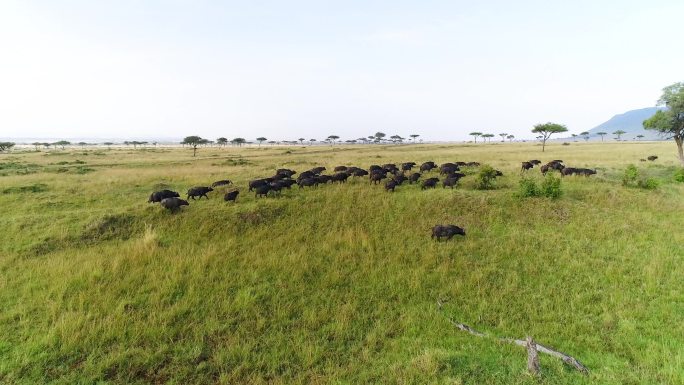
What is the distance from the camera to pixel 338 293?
8.75m

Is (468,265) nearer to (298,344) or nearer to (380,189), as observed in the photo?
(298,344)

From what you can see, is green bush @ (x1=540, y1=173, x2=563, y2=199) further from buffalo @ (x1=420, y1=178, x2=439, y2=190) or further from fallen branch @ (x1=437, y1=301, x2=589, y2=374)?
fallen branch @ (x1=437, y1=301, x2=589, y2=374)

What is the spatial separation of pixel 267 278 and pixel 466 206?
34.4ft

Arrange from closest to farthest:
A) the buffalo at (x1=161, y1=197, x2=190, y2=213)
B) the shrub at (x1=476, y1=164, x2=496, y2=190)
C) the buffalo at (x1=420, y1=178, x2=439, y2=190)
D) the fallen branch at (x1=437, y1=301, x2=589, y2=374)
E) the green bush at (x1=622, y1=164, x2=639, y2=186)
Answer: the fallen branch at (x1=437, y1=301, x2=589, y2=374)
the buffalo at (x1=161, y1=197, x2=190, y2=213)
the shrub at (x1=476, y1=164, x2=496, y2=190)
the buffalo at (x1=420, y1=178, x2=439, y2=190)
the green bush at (x1=622, y1=164, x2=639, y2=186)

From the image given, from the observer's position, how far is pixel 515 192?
1727 cm

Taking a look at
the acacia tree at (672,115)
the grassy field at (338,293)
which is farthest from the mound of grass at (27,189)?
the acacia tree at (672,115)

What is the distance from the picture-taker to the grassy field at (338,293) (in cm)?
593

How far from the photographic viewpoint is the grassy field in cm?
593

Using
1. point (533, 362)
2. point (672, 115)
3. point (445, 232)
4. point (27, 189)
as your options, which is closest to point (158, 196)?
point (27, 189)

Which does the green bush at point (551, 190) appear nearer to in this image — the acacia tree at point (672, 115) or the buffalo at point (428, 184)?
the buffalo at point (428, 184)

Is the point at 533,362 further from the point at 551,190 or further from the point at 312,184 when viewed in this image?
the point at 312,184

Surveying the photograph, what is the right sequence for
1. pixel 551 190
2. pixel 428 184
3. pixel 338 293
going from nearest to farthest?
pixel 338 293 → pixel 551 190 → pixel 428 184

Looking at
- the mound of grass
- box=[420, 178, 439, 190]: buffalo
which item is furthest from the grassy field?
the mound of grass

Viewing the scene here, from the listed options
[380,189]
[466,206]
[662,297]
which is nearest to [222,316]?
[662,297]
